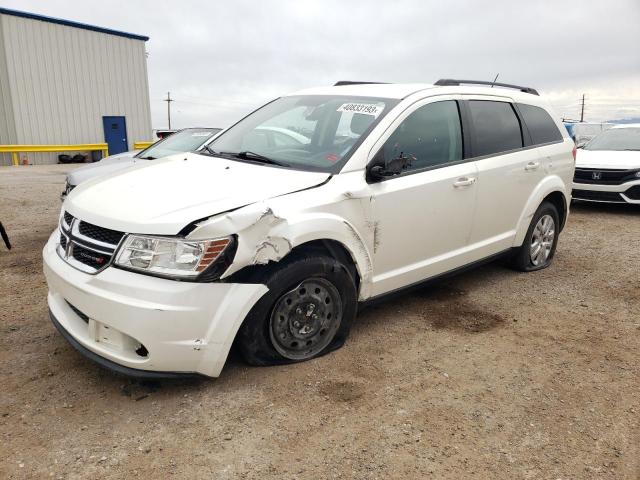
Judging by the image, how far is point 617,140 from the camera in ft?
31.8

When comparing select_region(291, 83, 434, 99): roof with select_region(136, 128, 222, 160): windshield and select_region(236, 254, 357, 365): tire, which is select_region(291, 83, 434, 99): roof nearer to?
select_region(236, 254, 357, 365): tire

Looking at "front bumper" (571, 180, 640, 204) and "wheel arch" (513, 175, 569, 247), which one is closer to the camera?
"wheel arch" (513, 175, 569, 247)

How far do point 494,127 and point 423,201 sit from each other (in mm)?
1276

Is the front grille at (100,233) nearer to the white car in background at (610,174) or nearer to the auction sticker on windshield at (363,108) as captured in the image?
the auction sticker on windshield at (363,108)

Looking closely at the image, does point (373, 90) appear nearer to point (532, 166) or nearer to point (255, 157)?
point (255, 157)

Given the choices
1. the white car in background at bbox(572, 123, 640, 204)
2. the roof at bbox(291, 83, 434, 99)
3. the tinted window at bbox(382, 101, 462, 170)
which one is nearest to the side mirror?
the tinted window at bbox(382, 101, 462, 170)

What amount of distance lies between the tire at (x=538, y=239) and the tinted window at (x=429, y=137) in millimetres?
1457

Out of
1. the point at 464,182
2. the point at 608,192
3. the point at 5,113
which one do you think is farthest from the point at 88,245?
the point at 5,113

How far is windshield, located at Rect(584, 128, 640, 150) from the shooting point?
938cm

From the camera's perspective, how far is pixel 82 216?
9.80 feet

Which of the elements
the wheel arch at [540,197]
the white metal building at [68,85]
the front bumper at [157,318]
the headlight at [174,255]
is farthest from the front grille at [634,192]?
the white metal building at [68,85]

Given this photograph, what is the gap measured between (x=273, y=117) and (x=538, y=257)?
3089mm

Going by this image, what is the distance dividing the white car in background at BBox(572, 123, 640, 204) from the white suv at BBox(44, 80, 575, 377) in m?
4.66

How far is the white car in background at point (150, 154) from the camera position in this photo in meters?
6.50
